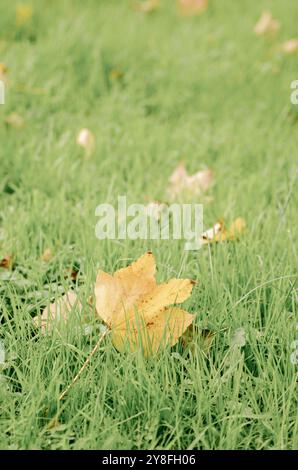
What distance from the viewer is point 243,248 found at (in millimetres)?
1778

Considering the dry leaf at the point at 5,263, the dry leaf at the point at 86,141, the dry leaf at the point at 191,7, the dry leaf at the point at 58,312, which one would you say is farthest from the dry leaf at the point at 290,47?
the dry leaf at the point at 58,312

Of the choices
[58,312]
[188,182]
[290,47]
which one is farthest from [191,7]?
[58,312]

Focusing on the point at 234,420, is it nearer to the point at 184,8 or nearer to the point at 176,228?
the point at 176,228

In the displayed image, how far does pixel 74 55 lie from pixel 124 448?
236 cm

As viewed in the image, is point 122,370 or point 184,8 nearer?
point 122,370

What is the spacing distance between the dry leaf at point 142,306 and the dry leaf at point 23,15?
2507 millimetres

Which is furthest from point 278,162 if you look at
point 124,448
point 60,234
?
point 124,448

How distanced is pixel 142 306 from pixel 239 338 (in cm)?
23

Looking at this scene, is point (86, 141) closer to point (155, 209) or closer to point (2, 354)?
point (155, 209)

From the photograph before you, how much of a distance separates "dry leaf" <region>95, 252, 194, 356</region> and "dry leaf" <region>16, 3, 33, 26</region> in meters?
2.51

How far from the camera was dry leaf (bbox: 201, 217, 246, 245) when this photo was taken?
1860mm

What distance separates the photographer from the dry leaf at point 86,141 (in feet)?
8.48

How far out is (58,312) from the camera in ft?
5.22

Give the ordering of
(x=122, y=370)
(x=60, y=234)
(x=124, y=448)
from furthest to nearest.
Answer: (x=60, y=234) → (x=122, y=370) → (x=124, y=448)
